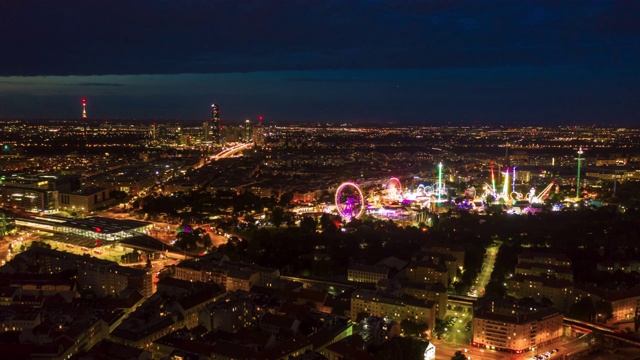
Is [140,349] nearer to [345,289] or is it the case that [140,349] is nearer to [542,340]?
[345,289]

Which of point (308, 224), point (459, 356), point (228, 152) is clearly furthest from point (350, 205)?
point (228, 152)

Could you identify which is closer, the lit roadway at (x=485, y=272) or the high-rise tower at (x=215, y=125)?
the lit roadway at (x=485, y=272)

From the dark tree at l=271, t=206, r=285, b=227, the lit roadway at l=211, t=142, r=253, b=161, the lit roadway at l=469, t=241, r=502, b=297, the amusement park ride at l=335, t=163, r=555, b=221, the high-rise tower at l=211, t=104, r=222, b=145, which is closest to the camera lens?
the lit roadway at l=469, t=241, r=502, b=297

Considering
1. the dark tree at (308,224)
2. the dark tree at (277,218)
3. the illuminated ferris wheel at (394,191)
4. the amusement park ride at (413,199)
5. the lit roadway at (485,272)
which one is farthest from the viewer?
the illuminated ferris wheel at (394,191)

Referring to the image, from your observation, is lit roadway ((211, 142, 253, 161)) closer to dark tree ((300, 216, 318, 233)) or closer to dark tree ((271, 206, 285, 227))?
dark tree ((271, 206, 285, 227))

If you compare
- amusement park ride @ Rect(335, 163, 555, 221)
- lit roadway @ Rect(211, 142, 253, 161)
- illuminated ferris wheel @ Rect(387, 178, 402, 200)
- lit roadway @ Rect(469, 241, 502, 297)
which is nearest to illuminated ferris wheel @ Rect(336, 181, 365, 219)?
amusement park ride @ Rect(335, 163, 555, 221)

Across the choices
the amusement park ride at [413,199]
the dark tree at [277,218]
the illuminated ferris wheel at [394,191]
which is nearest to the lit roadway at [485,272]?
the amusement park ride at [413,199]

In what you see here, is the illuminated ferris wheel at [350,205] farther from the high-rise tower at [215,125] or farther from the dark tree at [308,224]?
the high-rise tower at [215,125]

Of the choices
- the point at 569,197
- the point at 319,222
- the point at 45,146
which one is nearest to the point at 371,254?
the point at 319,222

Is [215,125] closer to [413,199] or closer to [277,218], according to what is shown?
[413,199]
